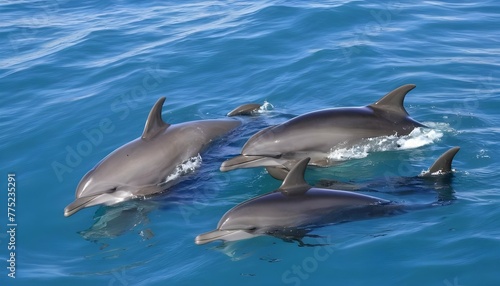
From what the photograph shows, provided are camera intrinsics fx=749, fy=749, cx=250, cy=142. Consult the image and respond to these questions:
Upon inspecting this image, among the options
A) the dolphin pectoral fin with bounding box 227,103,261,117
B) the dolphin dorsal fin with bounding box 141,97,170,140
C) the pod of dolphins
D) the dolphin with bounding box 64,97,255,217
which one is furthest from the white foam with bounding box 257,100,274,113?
the dolphin dorsal fin with bounding box 141,97,170,140

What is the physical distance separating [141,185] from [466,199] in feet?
15.5

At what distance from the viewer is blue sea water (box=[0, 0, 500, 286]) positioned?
918cm

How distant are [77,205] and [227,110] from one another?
4679mm

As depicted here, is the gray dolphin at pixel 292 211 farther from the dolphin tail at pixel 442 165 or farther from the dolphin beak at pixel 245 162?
the dolphin beak at pixel 245 162

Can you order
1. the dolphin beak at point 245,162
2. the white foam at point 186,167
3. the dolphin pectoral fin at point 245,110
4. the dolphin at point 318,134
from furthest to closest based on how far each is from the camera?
the dolphin pectoral fin at point 245,110, the white foam at point 186,167, the dolphin at point 318,134, the dolphin beak at point 245,162

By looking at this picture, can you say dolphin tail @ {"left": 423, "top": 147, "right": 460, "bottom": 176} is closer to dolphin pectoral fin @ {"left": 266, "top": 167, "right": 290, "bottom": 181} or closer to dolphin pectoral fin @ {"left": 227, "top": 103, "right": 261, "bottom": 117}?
dolphin pectoral fin @ {"left": 266, "top": 167, "right": 290, "bottom": 181}

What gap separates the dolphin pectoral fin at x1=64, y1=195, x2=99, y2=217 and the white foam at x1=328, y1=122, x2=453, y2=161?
12.3 feet

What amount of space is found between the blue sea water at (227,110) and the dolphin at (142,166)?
0.27 m

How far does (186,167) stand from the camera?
38.8 feet

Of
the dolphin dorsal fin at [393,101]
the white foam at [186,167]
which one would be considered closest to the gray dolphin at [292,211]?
the white foam at [186,167]

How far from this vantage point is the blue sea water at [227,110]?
918 cm

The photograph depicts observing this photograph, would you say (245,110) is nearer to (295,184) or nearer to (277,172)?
(277,172)

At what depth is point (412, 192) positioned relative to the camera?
10391 millimetres

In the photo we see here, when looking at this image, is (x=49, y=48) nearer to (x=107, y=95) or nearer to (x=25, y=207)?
(x=107, y=95)
